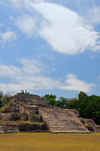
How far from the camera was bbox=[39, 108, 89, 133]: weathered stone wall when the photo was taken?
74.7 feet

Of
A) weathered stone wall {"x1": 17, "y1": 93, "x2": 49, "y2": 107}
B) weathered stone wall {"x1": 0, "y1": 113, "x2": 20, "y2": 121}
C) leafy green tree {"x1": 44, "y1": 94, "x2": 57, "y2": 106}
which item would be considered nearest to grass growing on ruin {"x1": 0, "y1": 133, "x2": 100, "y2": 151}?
weathered stone wall {"x1": 0, "y1": 113, "x2": 20, "y2": 121}

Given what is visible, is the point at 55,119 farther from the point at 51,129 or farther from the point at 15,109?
the point at 15,109

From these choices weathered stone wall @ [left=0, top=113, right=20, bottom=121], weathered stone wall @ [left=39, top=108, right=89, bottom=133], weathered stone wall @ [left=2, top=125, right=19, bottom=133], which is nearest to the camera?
weathered stone wall @ [left=2, top=125, right=19, bottom=133]

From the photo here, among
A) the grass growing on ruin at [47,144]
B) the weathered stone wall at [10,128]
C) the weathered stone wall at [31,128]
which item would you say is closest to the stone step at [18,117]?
the weathered stone wall at [31,128]

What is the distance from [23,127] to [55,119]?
5851 millimetres

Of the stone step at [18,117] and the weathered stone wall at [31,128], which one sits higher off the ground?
the stone step at [18,117]

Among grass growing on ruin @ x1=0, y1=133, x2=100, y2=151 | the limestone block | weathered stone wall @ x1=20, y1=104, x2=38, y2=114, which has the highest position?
weathered stone wall @ x1=20, y1=104, x2=38, y2=114

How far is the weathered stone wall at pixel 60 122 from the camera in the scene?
2277 centimetres

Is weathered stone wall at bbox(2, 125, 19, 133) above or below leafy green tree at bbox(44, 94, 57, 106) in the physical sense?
below

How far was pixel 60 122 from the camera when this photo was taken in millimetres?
24562

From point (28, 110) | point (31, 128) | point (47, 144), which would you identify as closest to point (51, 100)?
point (28, 110)

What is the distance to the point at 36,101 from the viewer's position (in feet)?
113

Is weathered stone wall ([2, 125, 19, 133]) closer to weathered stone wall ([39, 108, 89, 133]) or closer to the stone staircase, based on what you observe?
the stone staircase

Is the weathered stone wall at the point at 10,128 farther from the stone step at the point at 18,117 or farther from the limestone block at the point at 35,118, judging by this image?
the limestone block at the point at 35,118
